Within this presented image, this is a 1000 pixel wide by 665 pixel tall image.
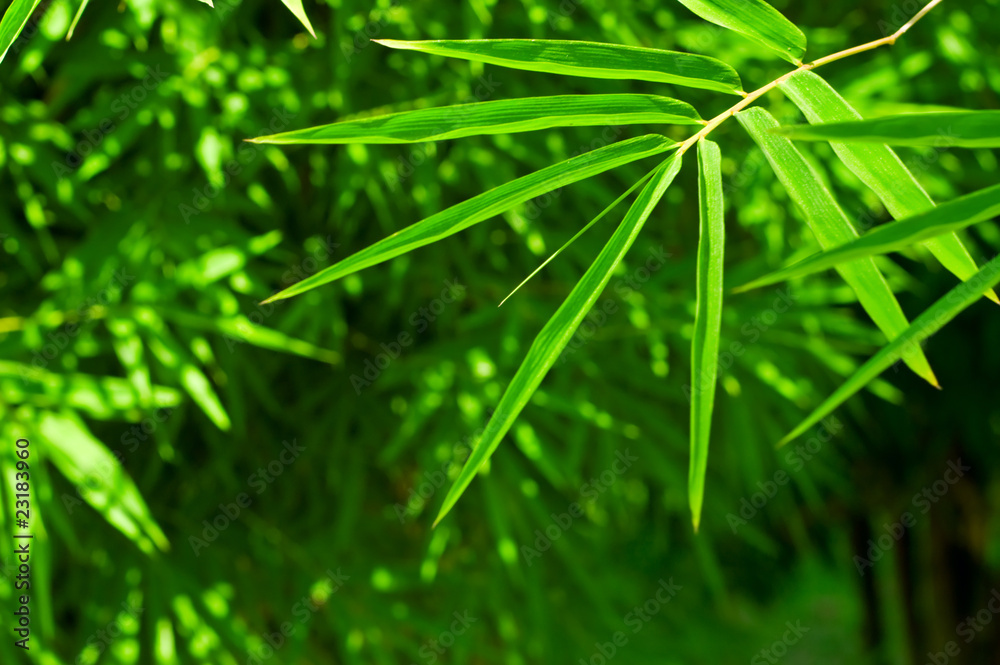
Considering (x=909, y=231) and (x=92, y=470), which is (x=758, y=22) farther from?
(x=92, y=470)

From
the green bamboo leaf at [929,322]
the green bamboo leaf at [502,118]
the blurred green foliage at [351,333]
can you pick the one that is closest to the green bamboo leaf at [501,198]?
the green bamboo leaf at [502,118]

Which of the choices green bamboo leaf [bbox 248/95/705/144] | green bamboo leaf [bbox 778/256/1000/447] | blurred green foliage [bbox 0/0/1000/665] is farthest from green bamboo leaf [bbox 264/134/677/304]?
blurred green foliage [bbox 0/0/1000/665]

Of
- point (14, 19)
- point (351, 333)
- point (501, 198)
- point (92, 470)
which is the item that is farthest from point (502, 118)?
point (351, 333)

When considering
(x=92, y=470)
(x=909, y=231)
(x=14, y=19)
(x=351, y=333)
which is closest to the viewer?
(x=909, y=231)

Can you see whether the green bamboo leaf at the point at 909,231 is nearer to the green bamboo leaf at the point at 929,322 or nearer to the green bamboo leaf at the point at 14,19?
the green bamboo leaf at the point at 929,322

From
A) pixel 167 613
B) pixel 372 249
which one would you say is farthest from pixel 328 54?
pixel 372 249

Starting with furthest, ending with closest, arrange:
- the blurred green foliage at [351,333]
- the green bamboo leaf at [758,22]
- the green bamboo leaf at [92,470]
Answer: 1. the blurred green foliage at [351,333]
2. the green bamboo leaf at [92,470]
3. the green bamboo leaf at [758,22]
